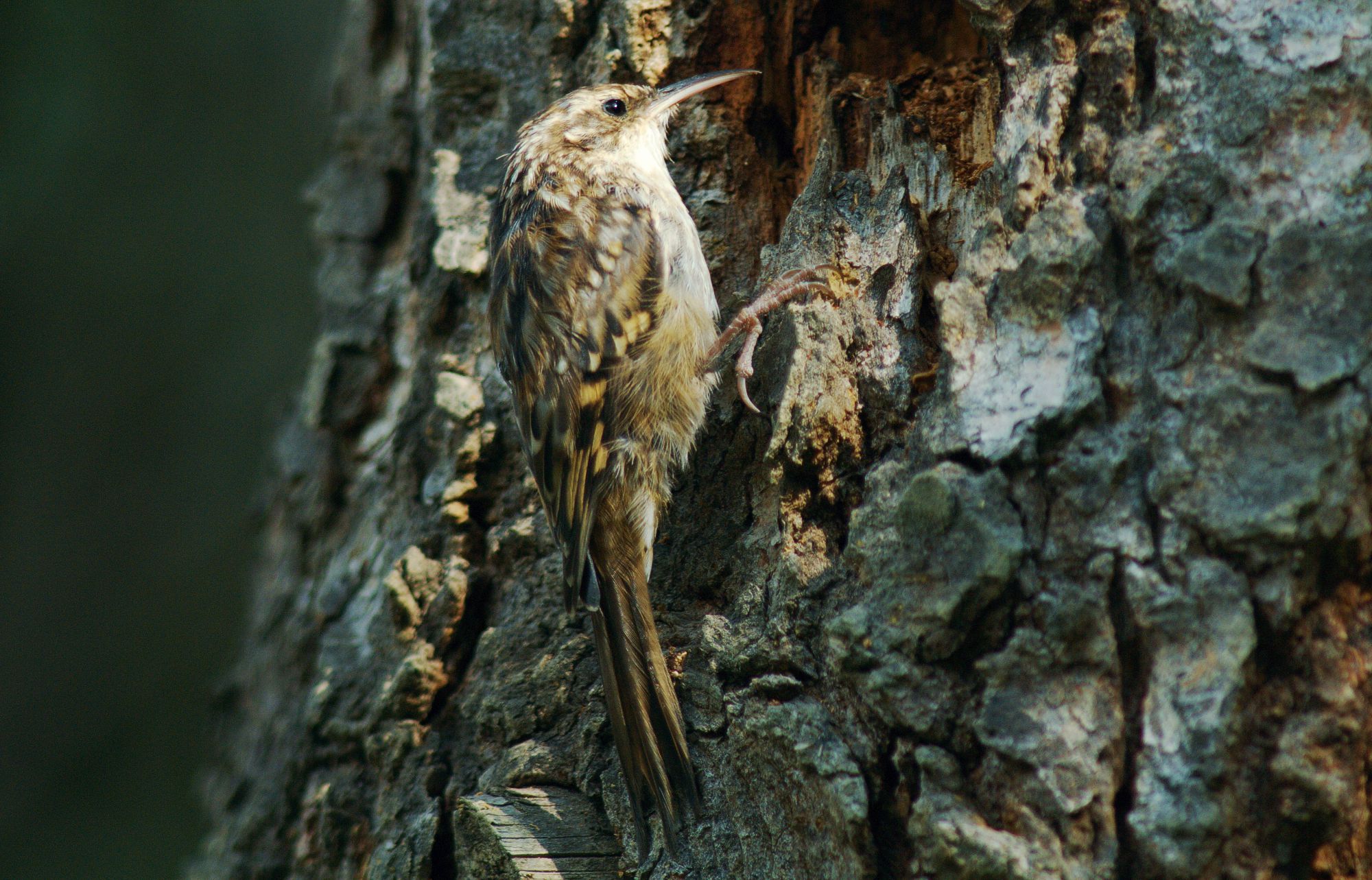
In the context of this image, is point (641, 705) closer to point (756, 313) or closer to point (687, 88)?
point (756, 313)

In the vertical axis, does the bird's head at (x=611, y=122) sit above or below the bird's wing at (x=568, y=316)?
above

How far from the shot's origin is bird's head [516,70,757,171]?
2482mm

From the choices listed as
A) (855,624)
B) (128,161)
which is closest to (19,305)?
(128,161)

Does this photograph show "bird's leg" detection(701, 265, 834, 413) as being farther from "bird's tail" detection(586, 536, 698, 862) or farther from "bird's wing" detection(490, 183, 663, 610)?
"bird's tail" detection(586, 536, 698, 862)

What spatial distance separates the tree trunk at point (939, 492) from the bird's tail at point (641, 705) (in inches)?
1.5

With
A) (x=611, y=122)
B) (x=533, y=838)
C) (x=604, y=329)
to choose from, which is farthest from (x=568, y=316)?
(x=533, y=838)

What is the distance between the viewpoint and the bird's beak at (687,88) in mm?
2365

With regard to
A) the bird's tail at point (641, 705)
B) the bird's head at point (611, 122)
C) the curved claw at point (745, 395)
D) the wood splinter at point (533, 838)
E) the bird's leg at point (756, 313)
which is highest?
the bird's head at point (611, 122)

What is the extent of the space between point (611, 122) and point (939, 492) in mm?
1517

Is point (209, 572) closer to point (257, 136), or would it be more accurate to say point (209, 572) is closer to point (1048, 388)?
point (257, 136)

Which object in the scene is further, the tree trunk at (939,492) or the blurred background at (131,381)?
the blurred background at (131,381)

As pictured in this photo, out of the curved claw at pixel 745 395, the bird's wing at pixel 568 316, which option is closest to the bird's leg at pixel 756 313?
the curved claw at pixel 745 395

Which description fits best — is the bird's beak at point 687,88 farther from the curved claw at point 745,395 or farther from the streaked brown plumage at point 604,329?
the curved claw at point 745,395

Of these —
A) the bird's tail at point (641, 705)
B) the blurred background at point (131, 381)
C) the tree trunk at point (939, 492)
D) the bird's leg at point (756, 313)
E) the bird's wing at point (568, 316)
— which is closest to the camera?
the tree trunk at point (939, 492)
